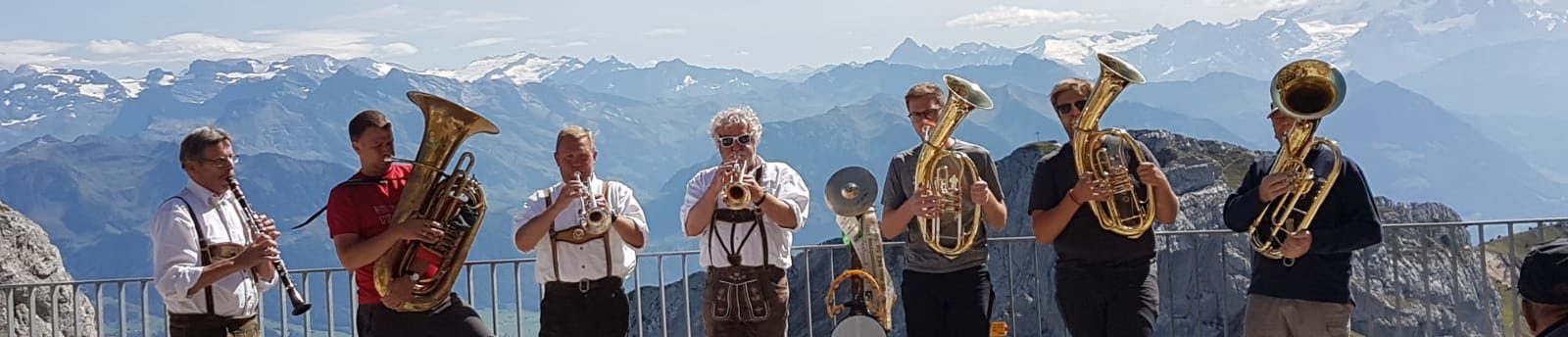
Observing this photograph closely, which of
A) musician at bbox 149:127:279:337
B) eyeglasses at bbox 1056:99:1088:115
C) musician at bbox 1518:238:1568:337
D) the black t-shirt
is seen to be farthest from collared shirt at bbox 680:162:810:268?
musician at bbox 1518:238:1568:337

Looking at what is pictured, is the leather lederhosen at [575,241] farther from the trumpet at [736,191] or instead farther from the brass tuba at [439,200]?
the brass tuba at [439,200]

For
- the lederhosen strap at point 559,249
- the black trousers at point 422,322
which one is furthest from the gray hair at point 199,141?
the lederhosen strap at point 559,249

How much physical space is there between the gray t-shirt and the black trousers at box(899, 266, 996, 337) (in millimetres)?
42

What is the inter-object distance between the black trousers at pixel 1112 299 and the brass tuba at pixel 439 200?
2517 millimetres

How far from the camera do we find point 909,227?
6332 millimetres

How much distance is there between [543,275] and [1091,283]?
2389 mm

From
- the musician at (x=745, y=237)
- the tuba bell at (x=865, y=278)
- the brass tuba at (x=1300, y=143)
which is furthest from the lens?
the tuba bell at (x=865, y=278)

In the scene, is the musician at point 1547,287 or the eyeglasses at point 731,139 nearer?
the musician at point 1547,287

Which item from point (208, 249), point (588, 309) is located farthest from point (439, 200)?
point (588, 309)

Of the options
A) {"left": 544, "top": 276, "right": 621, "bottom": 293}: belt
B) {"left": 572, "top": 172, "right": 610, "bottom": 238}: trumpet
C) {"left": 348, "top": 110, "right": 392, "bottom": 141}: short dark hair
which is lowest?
{"left": 544, "top": 276, "right": 621, "bottom": 293}: belt

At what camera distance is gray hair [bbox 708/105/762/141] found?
19.8ft

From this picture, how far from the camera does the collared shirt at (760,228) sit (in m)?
6.12

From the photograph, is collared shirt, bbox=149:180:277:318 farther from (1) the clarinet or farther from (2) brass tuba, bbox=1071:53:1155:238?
(2) brass tuba, bbox=1071:53:1155:238

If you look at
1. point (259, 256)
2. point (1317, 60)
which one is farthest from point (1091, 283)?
point (259, 256)
